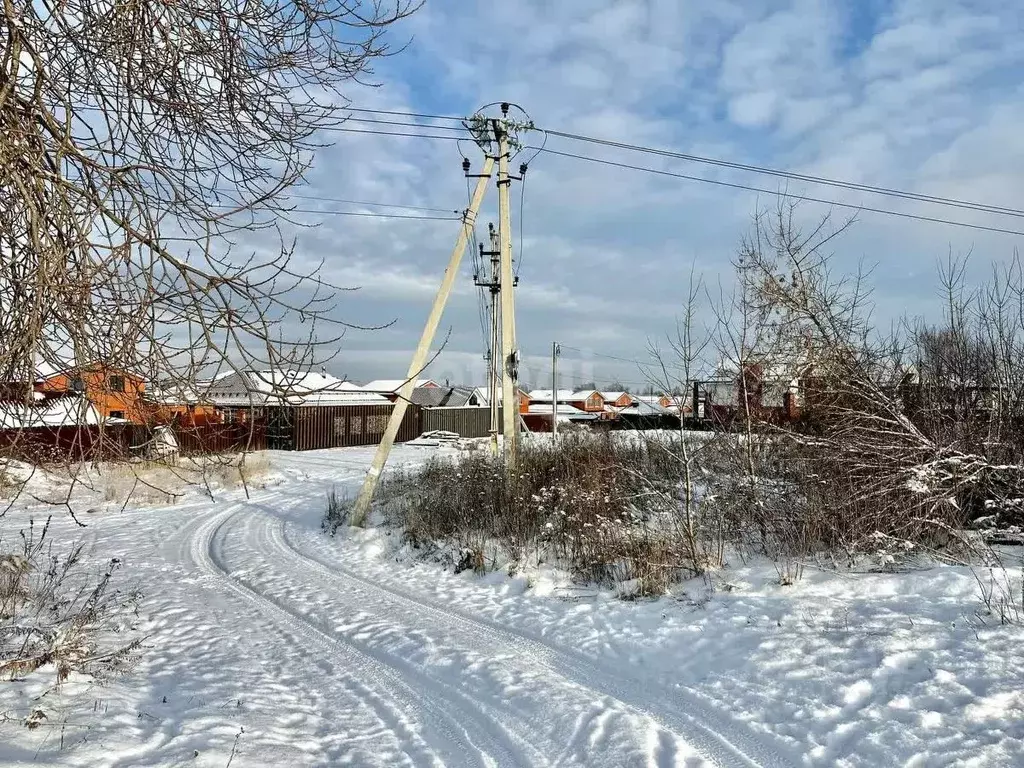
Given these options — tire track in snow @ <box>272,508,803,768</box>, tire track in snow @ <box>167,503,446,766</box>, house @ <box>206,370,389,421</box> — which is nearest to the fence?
house @ <box>206,370,389,421</box>

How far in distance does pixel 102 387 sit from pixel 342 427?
1254 inches

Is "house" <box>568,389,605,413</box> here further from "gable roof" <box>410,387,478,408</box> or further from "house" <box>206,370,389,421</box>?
"house" <box>206,370,389,421</box>

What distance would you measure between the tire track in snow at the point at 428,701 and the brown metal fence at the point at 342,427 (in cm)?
2483

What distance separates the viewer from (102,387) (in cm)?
311

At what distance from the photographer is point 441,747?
13.0 feet

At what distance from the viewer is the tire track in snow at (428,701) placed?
153 inches

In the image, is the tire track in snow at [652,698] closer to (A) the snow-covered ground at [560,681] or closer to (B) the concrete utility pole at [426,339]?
(A) the snow-covered ground at [560,681]

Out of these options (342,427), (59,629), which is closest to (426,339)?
(59,629)

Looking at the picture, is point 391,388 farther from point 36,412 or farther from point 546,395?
point 546,395

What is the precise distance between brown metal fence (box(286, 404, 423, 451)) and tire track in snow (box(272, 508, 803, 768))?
2556cm

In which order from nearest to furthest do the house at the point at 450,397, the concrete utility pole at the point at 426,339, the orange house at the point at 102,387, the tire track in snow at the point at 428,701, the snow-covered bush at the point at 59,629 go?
the orange house at the point at 102,387, the tire track in snow at the point at 428,701, the snow-covered bush at the point at 59,629, the concrete utility pole at the point at 426,339, the house at the point at 450,397

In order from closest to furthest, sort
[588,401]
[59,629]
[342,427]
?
1. [59,629]
2. [342,427]
3. [588,401]

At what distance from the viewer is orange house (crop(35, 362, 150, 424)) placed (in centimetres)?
300

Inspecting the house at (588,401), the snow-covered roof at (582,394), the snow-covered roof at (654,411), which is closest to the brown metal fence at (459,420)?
the snow-covered roof at (654,411)
